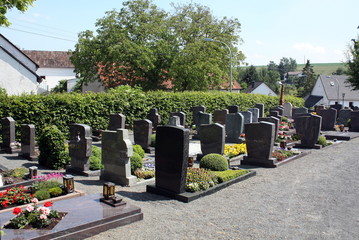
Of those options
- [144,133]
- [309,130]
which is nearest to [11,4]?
[144,133]

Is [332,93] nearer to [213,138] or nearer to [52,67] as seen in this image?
[52,67]

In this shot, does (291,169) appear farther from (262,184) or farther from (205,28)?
(205,28)

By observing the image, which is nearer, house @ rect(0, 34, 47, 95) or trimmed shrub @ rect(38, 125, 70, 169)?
trimmed shrub @ rect(38, 125, 70, 169)

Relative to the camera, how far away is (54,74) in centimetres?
6162

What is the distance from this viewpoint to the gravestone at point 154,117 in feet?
72.2

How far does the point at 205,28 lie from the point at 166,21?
4.86 metres

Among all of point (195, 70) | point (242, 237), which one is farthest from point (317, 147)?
point (195, 70)

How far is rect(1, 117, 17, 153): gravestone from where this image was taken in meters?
15.6

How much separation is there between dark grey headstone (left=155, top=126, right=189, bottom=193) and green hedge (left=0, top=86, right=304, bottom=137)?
1056cm

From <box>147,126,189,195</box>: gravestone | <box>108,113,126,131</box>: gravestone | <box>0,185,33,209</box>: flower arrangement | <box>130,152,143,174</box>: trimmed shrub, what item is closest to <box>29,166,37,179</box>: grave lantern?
<box>0,185,33,209</box>: flower arrangement

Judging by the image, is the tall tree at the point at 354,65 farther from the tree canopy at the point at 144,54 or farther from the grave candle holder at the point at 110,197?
the grave candle holder at the point at 110,197

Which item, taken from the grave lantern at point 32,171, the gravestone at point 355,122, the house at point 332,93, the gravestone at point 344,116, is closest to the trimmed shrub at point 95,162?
the grave lantern at point 32,171

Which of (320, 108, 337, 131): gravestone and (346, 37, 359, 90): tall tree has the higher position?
(346, 37, 359, 90): tall tree

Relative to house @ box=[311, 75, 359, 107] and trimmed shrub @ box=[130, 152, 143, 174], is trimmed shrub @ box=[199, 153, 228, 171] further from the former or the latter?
house @ box=[311, 75, 359, 107]
